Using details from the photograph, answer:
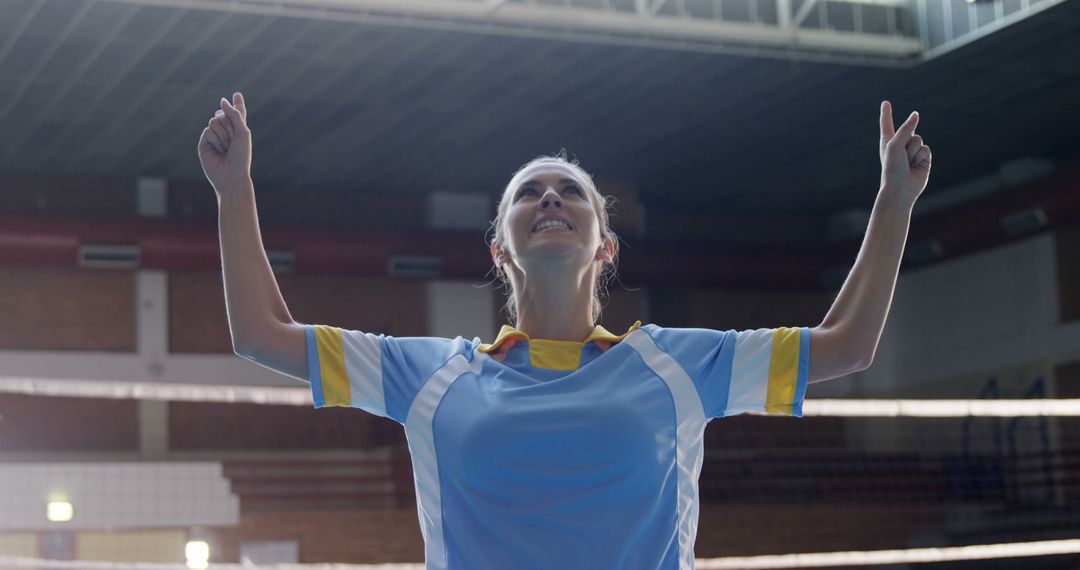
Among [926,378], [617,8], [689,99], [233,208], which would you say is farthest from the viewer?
[926,378]

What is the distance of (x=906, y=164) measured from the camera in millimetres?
1940

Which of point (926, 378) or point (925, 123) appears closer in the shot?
point (925, 123)

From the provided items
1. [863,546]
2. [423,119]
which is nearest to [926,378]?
[863,546]

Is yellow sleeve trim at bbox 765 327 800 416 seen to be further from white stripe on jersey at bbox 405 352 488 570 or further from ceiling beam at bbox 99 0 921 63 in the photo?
ceiling beam at bbox 99 0 921 63

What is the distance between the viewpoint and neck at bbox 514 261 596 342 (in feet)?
6.30

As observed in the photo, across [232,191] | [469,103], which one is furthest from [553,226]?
[469,103]

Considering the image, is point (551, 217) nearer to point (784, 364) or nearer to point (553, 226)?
point (553, 226)

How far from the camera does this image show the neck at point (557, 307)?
1.92 metres

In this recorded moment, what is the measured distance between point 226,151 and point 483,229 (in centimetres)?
1335

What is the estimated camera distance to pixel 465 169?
14.4m

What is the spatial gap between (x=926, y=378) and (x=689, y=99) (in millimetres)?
6062

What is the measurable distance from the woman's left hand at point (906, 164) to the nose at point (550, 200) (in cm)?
45

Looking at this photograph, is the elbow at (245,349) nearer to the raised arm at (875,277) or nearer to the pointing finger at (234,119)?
the pointing finger at (234,119)

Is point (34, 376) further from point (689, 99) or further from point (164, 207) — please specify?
point (689, 99)
